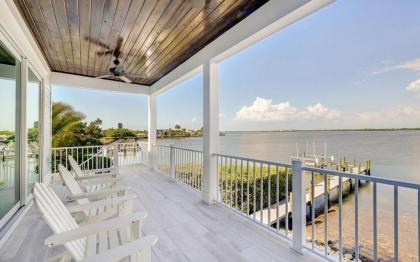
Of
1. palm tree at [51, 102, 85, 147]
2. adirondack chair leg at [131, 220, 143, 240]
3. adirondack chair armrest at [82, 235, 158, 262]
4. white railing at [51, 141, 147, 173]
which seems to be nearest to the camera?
adirondack chair armrest at [82, 235, 158, 262]

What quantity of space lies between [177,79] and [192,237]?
11.3 feet

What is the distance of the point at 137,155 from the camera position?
7.52 m

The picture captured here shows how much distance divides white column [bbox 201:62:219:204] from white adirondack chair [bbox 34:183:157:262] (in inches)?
71.7

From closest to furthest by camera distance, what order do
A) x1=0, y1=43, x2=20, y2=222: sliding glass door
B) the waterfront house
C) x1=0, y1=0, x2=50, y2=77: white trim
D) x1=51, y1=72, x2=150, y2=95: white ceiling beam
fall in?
the waterfront house < x1=0, y1=0, x2=50, y2=77: white trim < x1=0, y1=43, x2=20, y2=222: sliding glass door < x1=51, y1=72, x2=150, y2=95: white ceiling beam

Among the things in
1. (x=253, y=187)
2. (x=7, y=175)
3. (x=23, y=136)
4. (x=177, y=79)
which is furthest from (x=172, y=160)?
(x=7, y=175)

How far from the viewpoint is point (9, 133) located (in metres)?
2.65

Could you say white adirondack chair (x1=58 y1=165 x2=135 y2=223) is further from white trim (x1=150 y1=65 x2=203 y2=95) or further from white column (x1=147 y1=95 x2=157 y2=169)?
white column (x1=147 y1=95 x2=157 y2=169)

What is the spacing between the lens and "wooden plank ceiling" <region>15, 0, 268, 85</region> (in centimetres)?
239

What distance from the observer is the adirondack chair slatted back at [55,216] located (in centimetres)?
125

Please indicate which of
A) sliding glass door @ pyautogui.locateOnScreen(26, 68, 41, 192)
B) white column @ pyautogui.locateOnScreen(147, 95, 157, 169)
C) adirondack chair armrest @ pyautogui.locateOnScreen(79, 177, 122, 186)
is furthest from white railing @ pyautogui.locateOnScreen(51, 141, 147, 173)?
adirondack chair armrest @ pyautogui.locateOnScreen(79, 177, 122, 186)

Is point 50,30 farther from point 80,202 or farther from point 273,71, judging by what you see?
point 273,71

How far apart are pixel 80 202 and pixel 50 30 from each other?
2661 mm

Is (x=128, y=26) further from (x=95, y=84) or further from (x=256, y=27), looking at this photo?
(x=95, y=84)

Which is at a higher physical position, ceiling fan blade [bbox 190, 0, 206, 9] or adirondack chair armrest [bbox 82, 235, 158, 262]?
ceiling fan blade [bbox 190, 0, 206, 9]
